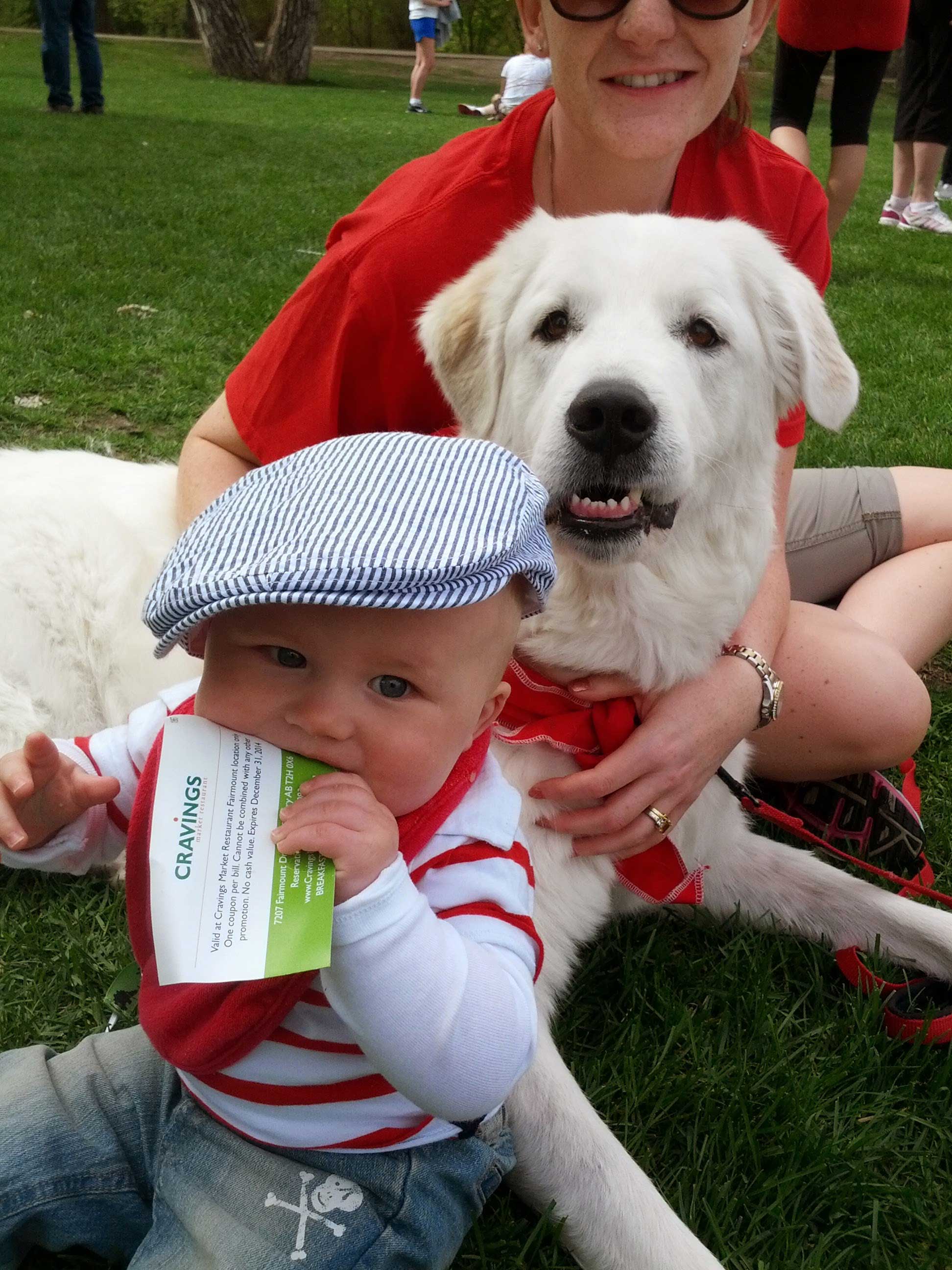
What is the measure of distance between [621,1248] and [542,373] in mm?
1490

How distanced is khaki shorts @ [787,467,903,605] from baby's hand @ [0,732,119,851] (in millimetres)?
2282

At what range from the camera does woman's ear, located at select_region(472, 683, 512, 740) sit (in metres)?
1.46

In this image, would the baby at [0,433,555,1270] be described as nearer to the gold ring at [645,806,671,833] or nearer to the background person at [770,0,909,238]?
the gold ring at [645,806,671,833]

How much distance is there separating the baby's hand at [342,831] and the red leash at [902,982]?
119 centimetres

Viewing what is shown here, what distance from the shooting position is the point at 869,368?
21.3 ft

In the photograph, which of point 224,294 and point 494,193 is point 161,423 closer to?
point 224,294

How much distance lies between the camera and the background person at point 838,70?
6.23 m

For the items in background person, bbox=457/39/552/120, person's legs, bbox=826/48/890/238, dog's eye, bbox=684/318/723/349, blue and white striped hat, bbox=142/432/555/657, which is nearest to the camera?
blue and white striped hat, bbox=142/432/555/657

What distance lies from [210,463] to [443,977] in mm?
1608

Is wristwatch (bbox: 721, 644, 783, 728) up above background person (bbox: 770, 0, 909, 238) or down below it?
below

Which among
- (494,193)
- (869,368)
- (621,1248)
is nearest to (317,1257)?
(621,1248)

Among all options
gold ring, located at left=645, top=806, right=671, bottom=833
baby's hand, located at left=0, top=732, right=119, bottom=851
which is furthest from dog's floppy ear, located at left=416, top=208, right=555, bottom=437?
baby's hand, located at left=0, top=732, right=119, bottom=851

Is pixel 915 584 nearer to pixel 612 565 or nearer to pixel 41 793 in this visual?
pixel 612 565

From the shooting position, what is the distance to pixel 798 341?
2244 millimetres
